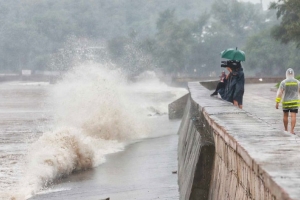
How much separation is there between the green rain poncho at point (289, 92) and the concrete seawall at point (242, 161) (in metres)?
2.93

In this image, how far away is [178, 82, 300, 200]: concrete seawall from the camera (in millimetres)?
3955

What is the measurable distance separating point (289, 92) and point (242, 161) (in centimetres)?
659

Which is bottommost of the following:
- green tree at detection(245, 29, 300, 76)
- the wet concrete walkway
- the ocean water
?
green tree at detection(245, 29, 300, 76)

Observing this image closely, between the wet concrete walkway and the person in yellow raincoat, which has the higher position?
the wet concrete walkway

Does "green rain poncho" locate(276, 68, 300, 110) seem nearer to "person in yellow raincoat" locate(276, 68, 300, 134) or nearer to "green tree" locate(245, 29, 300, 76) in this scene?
"person in yellow raincoat" locate(276, 68, 300, 134)

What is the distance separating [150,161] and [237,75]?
3.59 metres

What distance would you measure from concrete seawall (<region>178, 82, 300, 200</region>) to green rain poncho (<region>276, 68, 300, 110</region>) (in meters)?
2.93

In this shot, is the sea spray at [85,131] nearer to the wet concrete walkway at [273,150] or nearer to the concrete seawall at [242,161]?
the concrete seawall at [242,161]

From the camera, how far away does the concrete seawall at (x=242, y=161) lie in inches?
156

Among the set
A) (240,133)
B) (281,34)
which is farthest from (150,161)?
(281,34)

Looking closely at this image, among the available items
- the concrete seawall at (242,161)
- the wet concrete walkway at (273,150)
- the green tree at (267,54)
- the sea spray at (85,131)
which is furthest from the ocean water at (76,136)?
the green tree at (267,54)

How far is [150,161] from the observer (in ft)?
48.1

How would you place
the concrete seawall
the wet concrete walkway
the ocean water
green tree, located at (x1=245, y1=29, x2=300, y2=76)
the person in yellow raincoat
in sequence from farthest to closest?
green tree, located at (x1=245, y1=29, x2=300, y2=76) < the ocean water < the person in yellow raincoat < the concrete seawall < the wet concrete walkway

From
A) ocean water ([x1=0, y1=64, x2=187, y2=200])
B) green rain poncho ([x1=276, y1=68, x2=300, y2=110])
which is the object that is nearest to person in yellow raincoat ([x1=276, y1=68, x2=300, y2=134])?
green rain poncho ([x1=276, y1=68, x2=300, y2=110])
